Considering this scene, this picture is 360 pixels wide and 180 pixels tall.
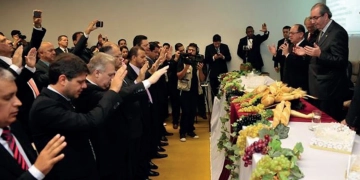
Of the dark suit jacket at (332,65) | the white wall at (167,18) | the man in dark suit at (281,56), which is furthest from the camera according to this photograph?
the white wall at (167,18)

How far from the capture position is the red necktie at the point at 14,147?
4.43 feet

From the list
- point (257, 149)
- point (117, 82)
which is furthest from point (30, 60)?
point (257, 149)

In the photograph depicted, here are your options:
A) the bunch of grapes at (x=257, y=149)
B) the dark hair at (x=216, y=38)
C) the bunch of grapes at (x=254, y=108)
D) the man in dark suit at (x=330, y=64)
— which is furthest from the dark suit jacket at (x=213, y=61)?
the bunch of grapes at (x=257, y=149)

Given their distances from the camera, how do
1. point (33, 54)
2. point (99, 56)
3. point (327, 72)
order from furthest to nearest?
point (327, 72) < point (33, 54) < point (99, 56)

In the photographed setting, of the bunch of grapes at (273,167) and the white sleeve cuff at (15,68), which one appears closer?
the bunch of grapes at (273,167)

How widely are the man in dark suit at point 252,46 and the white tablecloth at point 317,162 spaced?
5.30m

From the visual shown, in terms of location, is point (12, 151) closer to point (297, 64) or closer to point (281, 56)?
point (297, 64)

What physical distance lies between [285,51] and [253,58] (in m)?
3.18

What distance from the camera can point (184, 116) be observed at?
16.9ft

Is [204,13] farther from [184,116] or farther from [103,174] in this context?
[103,174]

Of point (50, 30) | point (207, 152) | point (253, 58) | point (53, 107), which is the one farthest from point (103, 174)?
point (50, 30)

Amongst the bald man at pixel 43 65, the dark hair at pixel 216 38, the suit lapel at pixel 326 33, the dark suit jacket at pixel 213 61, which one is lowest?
the dark suit jacket at pixel 213 61

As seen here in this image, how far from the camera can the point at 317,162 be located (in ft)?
5.07

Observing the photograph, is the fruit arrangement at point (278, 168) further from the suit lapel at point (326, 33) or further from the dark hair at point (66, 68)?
the suit lapel at point (326, 33)
